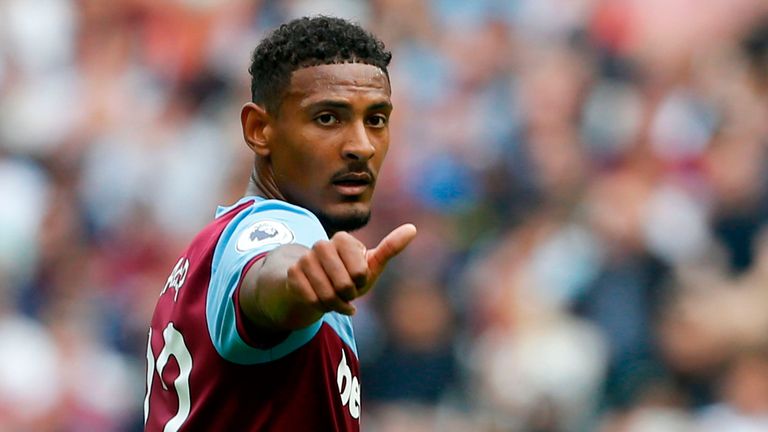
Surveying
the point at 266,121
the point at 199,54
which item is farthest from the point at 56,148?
the point at 266,121

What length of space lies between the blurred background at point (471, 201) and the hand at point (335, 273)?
4.81 meters

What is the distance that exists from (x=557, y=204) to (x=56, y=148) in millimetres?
3449

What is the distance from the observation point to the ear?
3.59m

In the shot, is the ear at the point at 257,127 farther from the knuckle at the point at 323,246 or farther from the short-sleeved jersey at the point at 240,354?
the knuckle at the point at 323,246

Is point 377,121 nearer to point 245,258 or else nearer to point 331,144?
point 331,144

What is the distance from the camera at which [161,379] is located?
335 centimetres

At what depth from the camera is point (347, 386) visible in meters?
3.28

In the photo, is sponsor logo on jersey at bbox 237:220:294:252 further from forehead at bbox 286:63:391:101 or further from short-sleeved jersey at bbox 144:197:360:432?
forehead at bbox 286:63:391:101

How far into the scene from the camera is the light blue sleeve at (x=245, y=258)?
2842 millimetres

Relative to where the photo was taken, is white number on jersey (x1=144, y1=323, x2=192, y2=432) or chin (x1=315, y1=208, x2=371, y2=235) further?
chin (x1=315, y1=208, x2=371, y2=235)

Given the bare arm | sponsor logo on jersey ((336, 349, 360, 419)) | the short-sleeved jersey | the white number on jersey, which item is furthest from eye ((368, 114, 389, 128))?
the bare arm

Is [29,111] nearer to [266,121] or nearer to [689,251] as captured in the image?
[689,251]

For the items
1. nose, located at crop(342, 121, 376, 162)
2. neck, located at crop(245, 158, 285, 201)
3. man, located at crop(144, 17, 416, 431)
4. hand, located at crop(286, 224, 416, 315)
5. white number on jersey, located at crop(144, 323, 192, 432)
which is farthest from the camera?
neck, located at crop(245, 158, 285, 201)

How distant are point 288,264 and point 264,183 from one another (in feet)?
3.30
